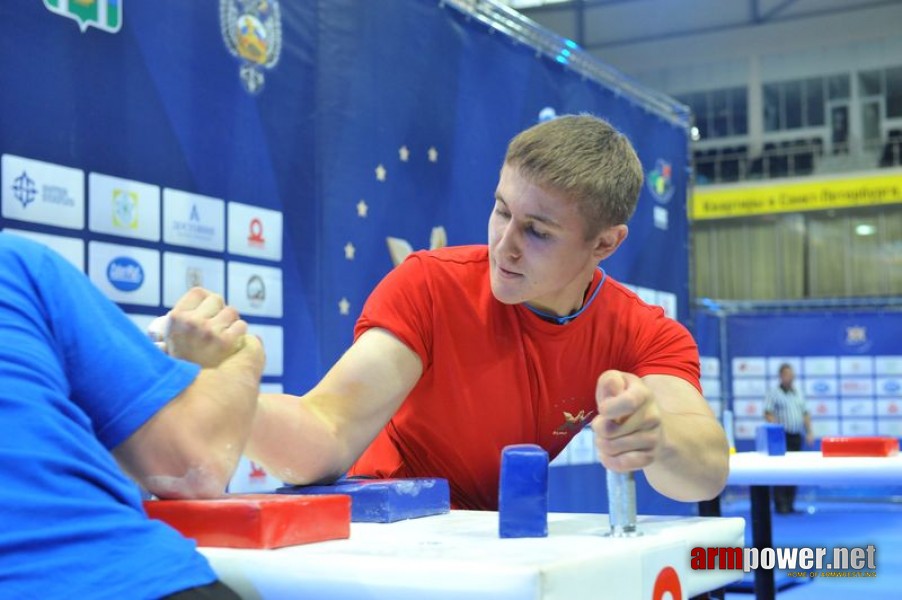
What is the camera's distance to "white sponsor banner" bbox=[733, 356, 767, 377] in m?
10.3

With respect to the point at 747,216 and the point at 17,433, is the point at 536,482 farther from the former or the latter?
the point at 747,216

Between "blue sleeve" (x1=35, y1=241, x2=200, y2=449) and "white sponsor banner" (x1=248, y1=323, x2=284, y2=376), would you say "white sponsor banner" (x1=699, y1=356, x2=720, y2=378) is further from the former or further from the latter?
"blue sleeve" (x1=35, y1=241, x2=200, y2=449)

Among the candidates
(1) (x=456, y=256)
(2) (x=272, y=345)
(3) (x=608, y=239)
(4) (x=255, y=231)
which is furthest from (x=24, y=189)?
(3) (x=608, y=239)

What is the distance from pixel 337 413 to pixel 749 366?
9.18m

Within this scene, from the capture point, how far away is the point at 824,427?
33.3 feet

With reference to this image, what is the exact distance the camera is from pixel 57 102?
2799mm

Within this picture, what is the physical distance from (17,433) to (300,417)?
2.36 feet

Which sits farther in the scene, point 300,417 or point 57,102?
point 57,102

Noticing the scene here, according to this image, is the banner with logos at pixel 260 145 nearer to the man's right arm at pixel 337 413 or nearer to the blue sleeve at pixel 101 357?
the man's right arm at pixel 337 413

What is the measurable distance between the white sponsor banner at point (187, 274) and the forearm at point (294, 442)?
1560mm

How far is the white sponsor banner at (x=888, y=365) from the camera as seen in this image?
389 inches

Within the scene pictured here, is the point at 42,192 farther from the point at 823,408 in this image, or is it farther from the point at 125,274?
the point at 823,408

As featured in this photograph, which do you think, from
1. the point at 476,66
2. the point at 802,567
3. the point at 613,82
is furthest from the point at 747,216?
the point at 802,567

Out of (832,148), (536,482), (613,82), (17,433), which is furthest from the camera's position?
(832,148)
